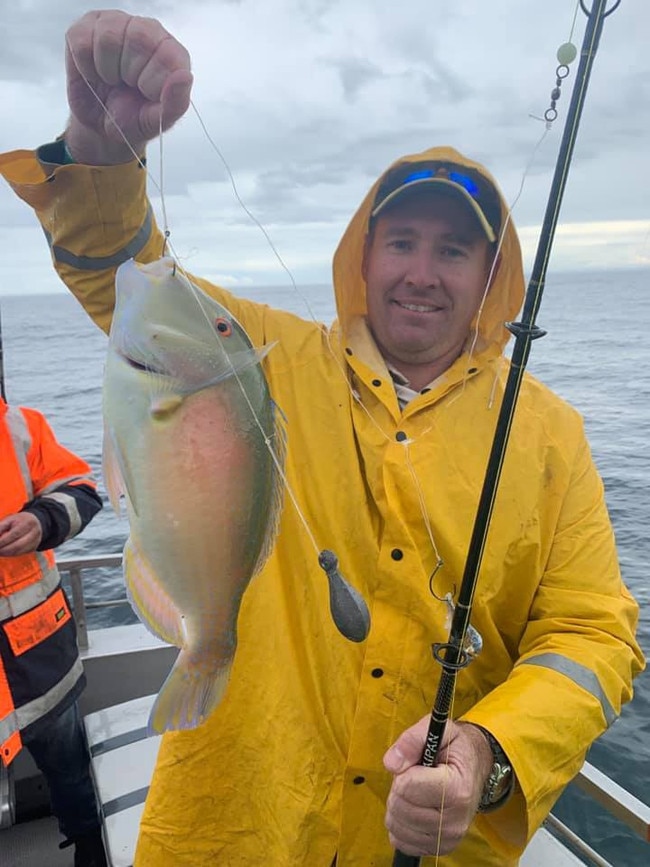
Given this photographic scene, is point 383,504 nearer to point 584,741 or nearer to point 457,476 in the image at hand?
point 457,476

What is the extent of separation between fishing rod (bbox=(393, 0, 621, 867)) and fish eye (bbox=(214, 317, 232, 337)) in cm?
71

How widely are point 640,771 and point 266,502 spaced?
5.61 meters

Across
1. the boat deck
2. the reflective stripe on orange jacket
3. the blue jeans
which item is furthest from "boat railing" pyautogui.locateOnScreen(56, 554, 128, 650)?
the boat deck

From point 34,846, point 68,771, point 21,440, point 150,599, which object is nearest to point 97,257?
point 150,599

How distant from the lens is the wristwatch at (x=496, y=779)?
1.61 meters

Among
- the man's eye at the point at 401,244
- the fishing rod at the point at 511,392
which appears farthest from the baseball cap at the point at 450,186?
the fishing rod at the point at 511,392

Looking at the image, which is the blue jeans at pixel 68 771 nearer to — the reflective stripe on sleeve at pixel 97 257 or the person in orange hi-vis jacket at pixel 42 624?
the person in orange hi-vis jacket at pixel 42 624

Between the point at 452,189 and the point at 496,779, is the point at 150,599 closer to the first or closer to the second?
the point at 496,779

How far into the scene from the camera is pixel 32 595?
3.21 meters

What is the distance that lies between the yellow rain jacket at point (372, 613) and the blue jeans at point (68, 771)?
5.17 ft

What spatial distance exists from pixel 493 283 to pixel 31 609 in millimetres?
2646

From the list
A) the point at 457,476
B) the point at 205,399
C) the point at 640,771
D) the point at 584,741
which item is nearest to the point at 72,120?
the point at 205,399

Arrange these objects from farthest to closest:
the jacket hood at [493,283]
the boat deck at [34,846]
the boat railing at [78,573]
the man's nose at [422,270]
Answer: the boat railing at [78,573], the boat deck at [34,846], the jacket hood at [493,283], the man's nose at [422,270]

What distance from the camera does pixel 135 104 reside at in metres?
1.56
